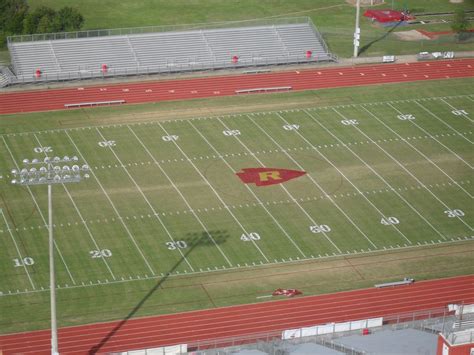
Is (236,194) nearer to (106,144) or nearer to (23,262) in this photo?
(106,144)

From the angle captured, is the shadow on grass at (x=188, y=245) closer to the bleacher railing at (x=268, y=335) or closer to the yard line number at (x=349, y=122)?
the bleacher railing at (x=268, y=335)

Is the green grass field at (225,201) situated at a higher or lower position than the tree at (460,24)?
lower

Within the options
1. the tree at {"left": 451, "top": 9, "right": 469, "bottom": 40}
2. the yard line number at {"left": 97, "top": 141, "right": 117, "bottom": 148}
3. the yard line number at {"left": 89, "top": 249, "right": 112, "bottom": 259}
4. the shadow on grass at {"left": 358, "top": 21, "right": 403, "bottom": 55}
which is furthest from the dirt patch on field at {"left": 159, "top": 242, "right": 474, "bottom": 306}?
the tree at {"left": 451, "top": 9, "right": 469, "bottom": 40}

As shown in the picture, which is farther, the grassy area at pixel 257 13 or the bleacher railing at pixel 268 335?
the grassy area at pixel 257 13

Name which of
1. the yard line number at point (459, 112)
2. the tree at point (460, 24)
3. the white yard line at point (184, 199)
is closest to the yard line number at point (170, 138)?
the white yard line at point (184, 199)

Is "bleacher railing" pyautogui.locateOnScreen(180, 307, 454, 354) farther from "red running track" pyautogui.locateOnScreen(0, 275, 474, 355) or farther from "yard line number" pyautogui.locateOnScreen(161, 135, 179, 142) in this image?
"yard line number" pyautogui.locateOnScreen(161, 135, 179, 142)

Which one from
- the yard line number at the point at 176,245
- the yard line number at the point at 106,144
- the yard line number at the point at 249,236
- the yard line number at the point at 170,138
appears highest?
the yard line number at the point at 170,138

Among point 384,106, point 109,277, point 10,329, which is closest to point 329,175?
point 384,106
